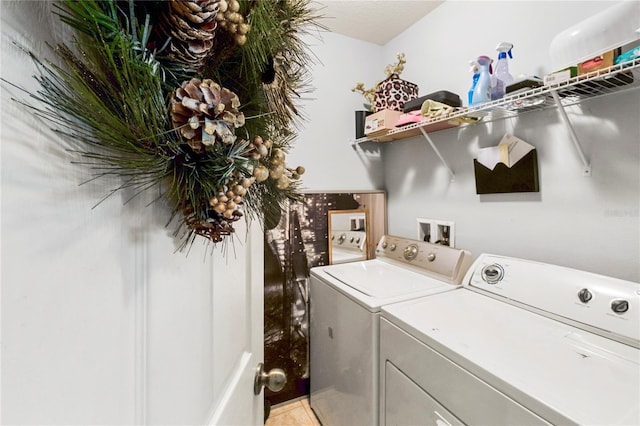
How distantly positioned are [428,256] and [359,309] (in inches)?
24.5

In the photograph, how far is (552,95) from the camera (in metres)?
1.14

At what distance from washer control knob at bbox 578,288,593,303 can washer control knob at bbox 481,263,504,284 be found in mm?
295

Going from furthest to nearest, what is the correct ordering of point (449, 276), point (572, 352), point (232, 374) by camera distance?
point (449, 276), point (572, 352), point (232, 374)

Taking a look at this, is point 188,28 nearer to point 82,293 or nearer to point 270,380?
point 82,293

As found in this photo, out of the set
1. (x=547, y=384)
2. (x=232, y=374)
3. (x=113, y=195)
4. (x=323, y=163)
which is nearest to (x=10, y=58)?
(x=113, y=195)

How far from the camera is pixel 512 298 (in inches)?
49.9

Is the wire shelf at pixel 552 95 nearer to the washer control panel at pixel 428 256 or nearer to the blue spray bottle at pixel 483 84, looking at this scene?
the blue spray bottle at pixel 483 84

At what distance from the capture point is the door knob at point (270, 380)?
Result: 815 millimetres

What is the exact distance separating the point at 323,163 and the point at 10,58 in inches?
77.0

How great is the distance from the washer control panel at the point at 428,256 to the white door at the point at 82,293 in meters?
1.38

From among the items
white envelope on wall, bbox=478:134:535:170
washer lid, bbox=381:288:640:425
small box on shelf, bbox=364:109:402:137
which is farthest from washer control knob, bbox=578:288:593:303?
small box on shelf, bbox=364:109:402:137

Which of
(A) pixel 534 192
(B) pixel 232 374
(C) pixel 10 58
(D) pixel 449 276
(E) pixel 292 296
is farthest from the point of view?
(E) pixel 292 296

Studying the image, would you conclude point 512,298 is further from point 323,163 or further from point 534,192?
point 323,163

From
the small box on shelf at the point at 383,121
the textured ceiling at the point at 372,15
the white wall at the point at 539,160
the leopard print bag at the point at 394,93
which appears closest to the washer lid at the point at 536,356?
the white wall at the point at 539,160
